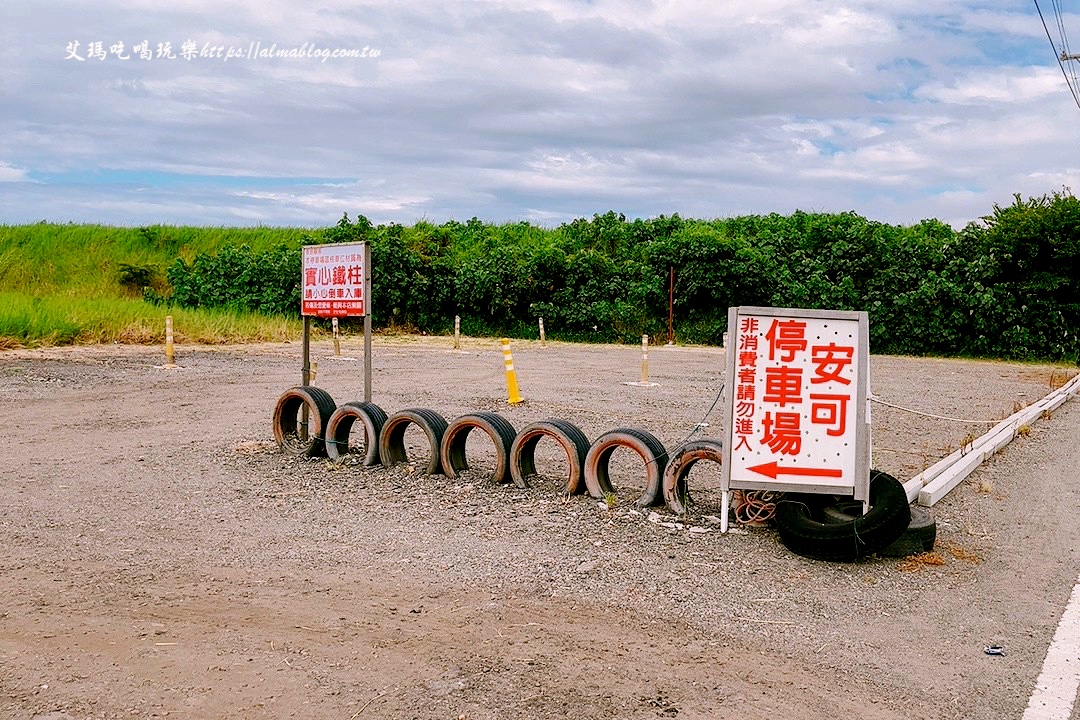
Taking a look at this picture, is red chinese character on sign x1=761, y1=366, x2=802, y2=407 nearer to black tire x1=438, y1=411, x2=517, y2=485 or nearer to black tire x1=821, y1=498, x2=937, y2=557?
black tire x1=821, y1=498, x2=937, y2=557

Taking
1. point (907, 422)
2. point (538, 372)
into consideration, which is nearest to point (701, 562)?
point (907, 422)

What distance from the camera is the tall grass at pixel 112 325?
22.0 meters

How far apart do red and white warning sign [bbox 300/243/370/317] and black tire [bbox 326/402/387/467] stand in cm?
102

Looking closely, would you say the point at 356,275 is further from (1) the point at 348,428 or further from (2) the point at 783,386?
(2) the point at 783,386

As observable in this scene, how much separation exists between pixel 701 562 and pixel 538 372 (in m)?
14.0

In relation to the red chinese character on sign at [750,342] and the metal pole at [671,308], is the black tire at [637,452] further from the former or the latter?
the metal pole at [671,308]

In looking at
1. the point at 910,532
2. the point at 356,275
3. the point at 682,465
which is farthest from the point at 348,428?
the point at 910,532

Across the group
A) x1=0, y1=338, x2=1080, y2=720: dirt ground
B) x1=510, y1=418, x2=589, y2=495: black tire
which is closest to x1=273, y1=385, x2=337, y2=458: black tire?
x1=0, y1=338, x2=1080, y2=720: dirt ground

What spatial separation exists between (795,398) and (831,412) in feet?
0.82

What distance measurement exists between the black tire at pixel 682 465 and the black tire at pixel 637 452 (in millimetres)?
87

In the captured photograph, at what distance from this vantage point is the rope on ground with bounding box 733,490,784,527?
6848 millimetres

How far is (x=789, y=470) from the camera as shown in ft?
21.6

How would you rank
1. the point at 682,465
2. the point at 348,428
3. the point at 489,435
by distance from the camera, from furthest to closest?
the point at 348,428 < the point at 489,435 < the point at 682,465

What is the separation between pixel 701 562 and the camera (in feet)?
19.9
